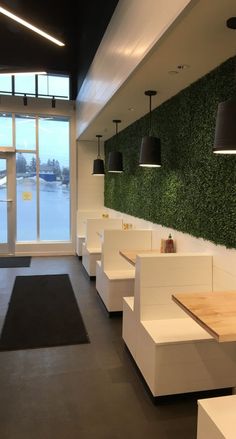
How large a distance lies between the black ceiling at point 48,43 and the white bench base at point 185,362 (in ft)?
17.2

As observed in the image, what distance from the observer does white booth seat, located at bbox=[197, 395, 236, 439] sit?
58.6 inches

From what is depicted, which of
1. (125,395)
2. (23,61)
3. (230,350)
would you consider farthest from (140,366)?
(23,61)

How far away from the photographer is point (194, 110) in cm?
315

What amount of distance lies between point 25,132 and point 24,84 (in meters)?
0.98

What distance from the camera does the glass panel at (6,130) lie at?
23.2ft

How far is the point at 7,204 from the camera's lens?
724cm

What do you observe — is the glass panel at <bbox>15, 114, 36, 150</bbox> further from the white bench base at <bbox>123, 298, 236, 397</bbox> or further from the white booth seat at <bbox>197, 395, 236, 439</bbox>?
the white booth seat at <bbox>197, 395, 236, 439</bbox>

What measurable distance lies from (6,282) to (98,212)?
2.67 meters

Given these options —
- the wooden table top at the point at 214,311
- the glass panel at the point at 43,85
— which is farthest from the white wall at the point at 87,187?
the wooden table top at the point at 214,311

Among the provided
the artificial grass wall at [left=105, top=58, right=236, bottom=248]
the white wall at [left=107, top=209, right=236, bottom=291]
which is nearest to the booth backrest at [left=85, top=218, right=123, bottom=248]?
the artificial grass wall at [left=105, top=58, right=236, bottom=248]

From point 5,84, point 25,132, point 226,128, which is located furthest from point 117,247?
point 5,84

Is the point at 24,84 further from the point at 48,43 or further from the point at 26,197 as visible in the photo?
the point at 26,197

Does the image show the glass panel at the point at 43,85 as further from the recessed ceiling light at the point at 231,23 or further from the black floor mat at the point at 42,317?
the recessed ceiling light at the point at 231,23

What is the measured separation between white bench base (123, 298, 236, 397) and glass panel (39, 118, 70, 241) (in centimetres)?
533
